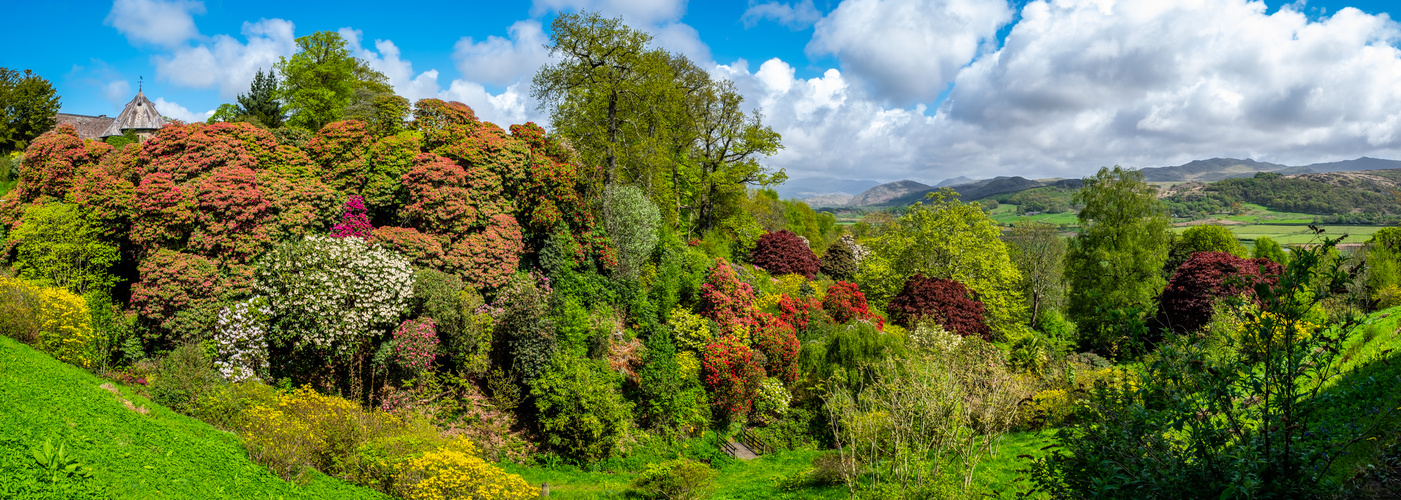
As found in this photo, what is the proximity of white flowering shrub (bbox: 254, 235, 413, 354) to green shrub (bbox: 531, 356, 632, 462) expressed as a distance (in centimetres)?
411

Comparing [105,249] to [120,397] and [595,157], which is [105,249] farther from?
[595,157]

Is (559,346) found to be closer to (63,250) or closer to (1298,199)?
(63,250)

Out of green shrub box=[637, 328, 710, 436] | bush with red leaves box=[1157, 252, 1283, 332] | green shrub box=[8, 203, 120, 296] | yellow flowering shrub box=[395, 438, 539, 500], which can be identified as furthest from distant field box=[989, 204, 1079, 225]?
green shrub box=[8, 203, 120, 296]

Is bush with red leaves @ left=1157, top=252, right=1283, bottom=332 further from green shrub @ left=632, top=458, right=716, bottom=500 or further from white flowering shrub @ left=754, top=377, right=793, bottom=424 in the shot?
green shrub @ left=632, top=458, right=716, bottom=500

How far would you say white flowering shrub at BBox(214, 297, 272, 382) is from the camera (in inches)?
529

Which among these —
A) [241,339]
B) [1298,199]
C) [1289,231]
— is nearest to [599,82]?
[241,339]

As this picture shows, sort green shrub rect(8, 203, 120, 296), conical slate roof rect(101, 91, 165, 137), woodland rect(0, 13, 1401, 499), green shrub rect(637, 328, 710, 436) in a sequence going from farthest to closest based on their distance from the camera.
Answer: conical slate roof rect(101, 91, 165, 137)
green shrub rect(637, 328, 710, 436)
green shrub rect(8, 203, 120, 296)
woodland rect(0, 13, 1401, 499)

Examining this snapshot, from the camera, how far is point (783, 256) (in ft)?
108

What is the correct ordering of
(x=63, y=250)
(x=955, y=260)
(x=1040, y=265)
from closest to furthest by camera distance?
(x=63, y=250) < (x=955, y=260) < (x=1040, y=265)

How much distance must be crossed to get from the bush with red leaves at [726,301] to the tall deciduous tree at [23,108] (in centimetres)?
3256

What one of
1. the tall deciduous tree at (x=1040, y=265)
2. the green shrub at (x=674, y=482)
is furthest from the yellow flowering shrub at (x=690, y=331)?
the tall deciduous tree at (x=1040, y=265)

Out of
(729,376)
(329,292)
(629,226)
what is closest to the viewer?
(329,292)

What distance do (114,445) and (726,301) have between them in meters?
15.1

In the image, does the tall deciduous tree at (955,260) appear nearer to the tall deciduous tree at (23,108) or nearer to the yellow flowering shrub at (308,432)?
the yellow flowering shrub at (308,432)
